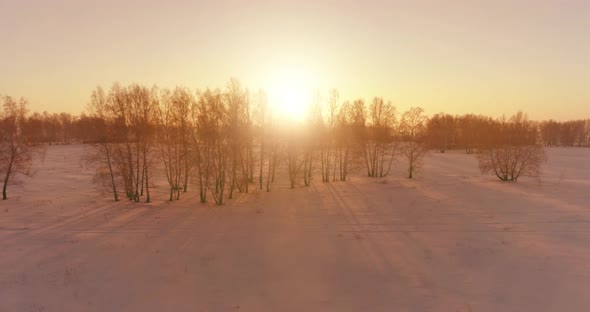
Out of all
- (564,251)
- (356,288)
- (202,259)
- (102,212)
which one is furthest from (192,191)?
(564,251)

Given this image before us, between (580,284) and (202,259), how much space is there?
624 inches

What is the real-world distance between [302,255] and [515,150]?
3268 centimetres

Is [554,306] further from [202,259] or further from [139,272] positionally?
[139,272]

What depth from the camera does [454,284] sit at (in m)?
12.7

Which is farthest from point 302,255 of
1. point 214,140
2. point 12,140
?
point 12,140

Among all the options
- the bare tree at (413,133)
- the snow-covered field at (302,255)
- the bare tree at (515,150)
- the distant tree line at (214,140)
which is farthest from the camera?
the bare tree at (413,133)

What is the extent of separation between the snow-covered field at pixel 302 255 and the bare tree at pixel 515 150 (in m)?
8.45

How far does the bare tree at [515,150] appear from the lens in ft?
119

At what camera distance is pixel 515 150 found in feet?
120

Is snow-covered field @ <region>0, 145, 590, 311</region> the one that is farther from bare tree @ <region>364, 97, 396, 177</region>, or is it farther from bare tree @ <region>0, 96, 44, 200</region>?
bare tree @ <region>364, 97, 396, 177</region>

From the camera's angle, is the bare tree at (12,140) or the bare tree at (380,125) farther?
the bare tree at (380,125)

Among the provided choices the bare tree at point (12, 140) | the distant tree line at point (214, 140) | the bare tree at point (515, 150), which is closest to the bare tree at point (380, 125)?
the distant tree line at point (214, 140)

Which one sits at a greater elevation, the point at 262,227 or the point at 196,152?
the point at 196,152

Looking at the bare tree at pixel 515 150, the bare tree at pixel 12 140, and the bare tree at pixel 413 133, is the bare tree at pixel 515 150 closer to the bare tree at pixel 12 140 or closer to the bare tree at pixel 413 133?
the bare tree at pixel 413 133
